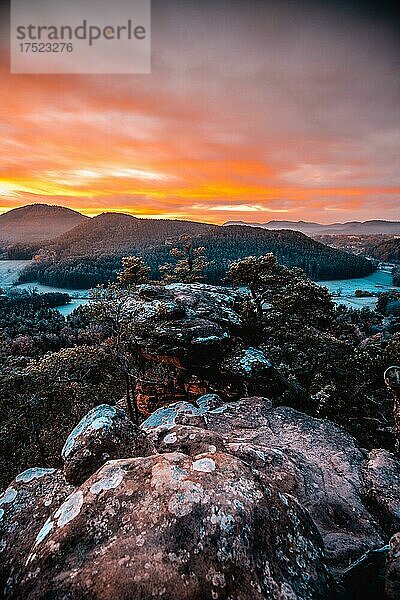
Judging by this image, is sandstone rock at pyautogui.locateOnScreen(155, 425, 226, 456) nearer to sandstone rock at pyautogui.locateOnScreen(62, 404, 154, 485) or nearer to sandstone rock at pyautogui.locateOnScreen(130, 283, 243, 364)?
sandstone rock at pyautogui.locateOnScreen(62, 404, 154, 485)

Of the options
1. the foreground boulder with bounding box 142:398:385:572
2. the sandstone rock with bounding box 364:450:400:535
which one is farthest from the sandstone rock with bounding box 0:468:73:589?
the sandstone rock with bounding box 364:450:400:535

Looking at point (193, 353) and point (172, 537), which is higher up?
point (172, 537)

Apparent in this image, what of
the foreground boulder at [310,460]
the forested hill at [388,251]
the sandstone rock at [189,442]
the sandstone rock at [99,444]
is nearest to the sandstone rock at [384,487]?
the foreground boulder at [310,460]

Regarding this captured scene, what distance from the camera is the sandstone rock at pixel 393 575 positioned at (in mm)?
5691

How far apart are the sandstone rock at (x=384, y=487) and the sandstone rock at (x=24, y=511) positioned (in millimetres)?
8758

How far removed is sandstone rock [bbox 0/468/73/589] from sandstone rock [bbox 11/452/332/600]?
87 cm

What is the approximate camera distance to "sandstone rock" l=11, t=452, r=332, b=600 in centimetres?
475

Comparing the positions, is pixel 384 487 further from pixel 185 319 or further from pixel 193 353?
pixel 185 319

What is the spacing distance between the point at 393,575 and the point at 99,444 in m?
6.36

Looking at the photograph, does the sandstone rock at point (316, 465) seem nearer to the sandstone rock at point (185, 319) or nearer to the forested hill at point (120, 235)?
the sandstone rock at point (185, 319)

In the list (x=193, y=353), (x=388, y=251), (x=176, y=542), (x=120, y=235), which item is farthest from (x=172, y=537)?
(x=388, y=251)

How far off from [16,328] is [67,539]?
6696 cm

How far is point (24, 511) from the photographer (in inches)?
283

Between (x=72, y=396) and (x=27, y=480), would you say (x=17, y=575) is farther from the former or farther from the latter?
(x=72, y=396)
